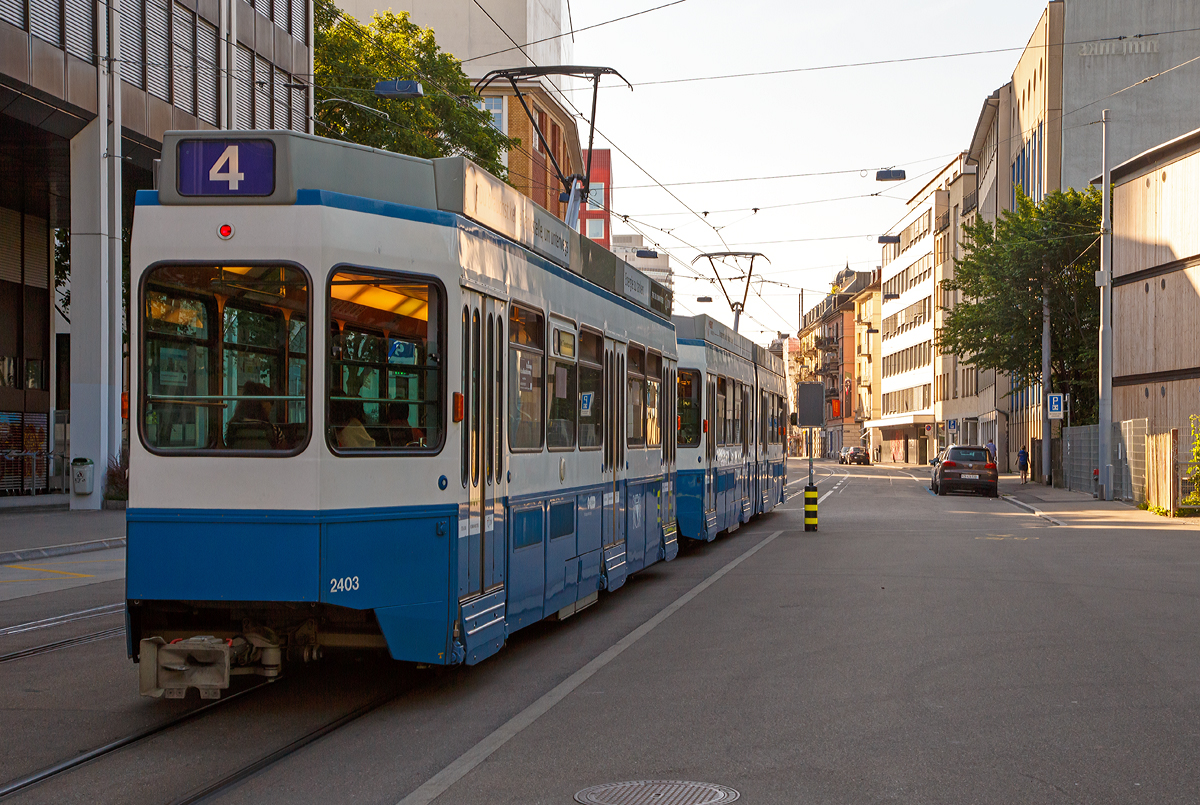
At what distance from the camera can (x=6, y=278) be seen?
36500 millimetres

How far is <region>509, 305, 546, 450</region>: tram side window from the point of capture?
29.9ft

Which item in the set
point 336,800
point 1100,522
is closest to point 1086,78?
point 1100,522

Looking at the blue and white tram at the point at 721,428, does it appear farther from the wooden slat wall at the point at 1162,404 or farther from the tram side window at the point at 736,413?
the wooden slat wall at the point at 1162,404

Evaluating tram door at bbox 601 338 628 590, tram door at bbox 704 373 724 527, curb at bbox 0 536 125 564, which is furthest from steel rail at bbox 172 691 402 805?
curb at bbox 0 536 125 564

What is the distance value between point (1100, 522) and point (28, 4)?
23.1 metres

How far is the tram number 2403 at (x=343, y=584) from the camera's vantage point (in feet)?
24.1

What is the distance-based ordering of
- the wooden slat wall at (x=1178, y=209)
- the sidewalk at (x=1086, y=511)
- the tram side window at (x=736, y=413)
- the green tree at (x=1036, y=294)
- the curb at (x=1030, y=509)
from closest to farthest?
the tram side window at (x=736, y=413) → the sidewalk at (x=1086, y=511) → the curb at (x=1030, y=509) → the wooden slat wall at (x=1178, y=209) → the green tree at (x=1036, y=294)

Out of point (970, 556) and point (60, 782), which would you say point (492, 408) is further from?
point (970, 556)

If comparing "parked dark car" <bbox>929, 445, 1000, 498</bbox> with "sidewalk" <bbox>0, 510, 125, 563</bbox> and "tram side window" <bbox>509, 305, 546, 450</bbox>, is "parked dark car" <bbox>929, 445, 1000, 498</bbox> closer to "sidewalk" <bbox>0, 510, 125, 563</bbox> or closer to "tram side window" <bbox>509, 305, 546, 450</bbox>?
"sidewalk" <bbox>0, 510, 125, 563</bbox>

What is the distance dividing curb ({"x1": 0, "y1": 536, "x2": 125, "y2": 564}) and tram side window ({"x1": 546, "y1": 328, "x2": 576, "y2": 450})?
11070mm

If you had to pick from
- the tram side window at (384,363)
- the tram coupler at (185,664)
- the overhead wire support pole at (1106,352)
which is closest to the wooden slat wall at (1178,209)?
the overhead wire support pole at (1106,352)

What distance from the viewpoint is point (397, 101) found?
37156 millimetres

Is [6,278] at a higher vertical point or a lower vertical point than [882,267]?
lower

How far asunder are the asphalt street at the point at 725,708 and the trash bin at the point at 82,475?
13991 millimetres
